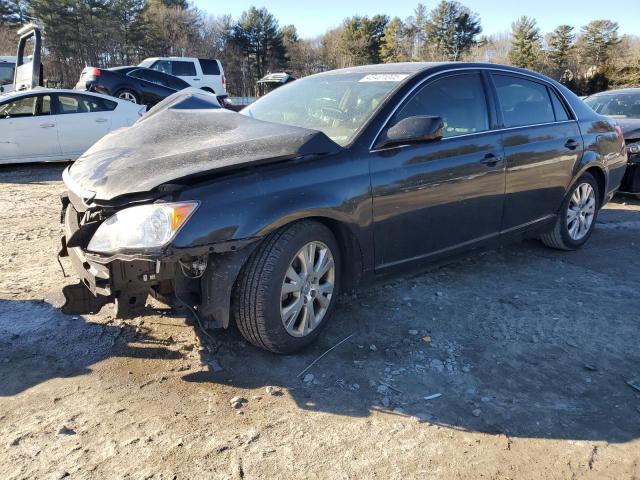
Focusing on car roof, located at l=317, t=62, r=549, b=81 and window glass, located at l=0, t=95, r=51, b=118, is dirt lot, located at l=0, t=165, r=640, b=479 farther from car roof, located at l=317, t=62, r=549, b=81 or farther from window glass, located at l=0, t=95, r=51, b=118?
window glass, located at l=0, t=95, r=51, b=118

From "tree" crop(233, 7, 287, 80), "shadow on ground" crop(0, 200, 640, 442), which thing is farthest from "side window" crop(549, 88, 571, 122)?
"tree" crop(233, 7, 287, 80)

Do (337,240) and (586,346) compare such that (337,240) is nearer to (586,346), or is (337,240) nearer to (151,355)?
(151,355)

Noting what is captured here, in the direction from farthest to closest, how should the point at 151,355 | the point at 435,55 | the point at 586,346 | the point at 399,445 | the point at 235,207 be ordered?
the point at 435,55 → the point at 586,346 → the point at 151,355 → the point at 235,207 → the point at 399,445

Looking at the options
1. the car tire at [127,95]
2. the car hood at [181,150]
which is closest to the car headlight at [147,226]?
the car hood at [181,150]

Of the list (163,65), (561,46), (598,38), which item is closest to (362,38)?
(561,46)

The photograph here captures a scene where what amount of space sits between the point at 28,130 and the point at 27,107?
15.4 inches

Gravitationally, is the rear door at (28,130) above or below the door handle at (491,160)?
above

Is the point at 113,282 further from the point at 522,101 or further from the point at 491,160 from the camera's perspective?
the point at 522,101

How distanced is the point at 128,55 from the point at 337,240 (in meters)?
40.1

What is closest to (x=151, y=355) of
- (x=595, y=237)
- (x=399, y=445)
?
(x=399, y=445)

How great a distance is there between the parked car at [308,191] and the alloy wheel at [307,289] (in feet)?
0.04

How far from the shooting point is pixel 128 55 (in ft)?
127

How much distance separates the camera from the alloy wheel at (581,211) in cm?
517

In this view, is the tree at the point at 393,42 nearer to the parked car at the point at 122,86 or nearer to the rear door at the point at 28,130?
the parked car at the point at 122,86
